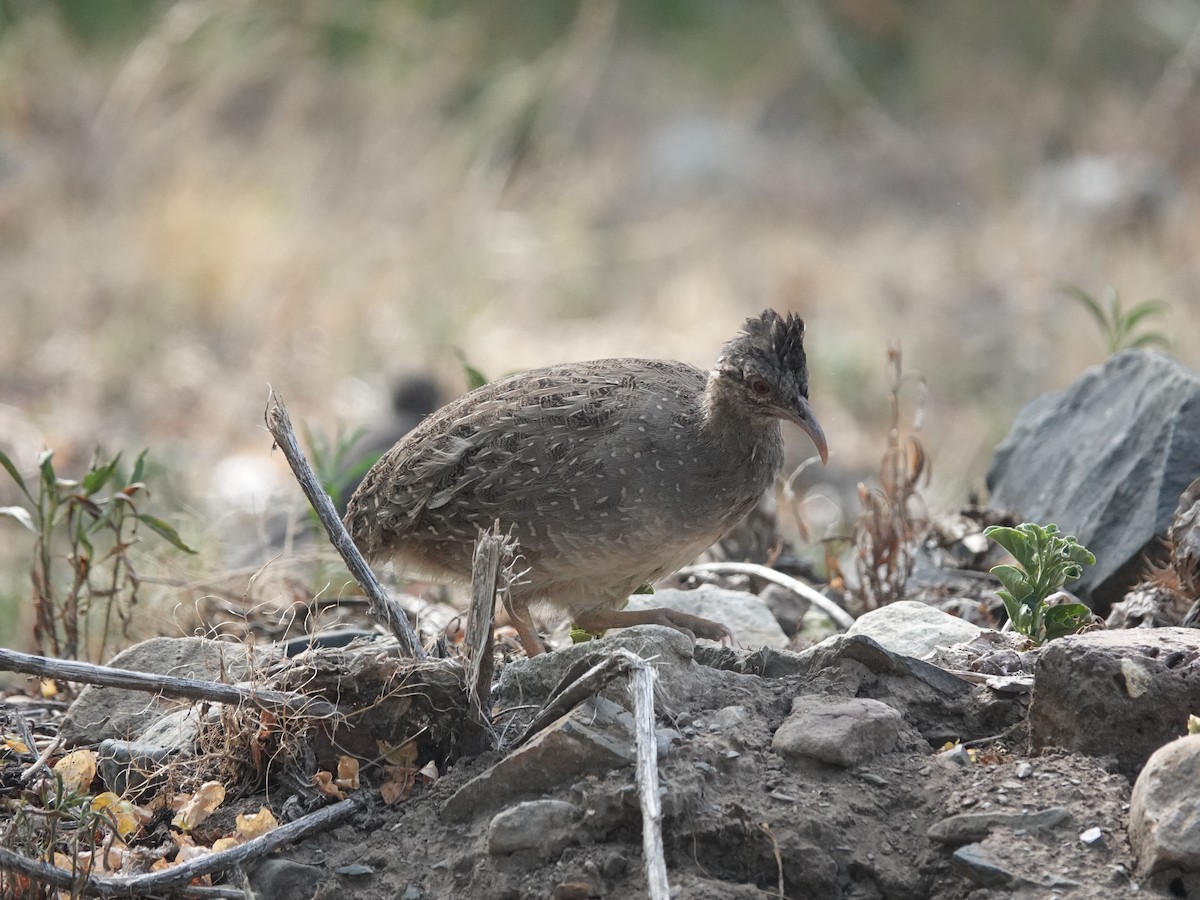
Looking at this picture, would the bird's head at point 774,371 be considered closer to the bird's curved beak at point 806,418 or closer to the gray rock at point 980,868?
the bird's curved beak at point 806,418

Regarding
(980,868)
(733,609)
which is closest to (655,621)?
(733,609)

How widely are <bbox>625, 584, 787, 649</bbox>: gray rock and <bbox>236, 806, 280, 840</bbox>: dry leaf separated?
1649mm

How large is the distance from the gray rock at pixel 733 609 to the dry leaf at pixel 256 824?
1.65 m

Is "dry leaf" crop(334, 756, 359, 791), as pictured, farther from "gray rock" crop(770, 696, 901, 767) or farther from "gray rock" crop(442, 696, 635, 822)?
"gray rock" crop(770, 696, 901, 767)

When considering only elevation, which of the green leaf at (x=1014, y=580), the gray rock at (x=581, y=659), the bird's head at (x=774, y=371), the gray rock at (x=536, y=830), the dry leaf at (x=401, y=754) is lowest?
the gray rock at (x=536, y=830)

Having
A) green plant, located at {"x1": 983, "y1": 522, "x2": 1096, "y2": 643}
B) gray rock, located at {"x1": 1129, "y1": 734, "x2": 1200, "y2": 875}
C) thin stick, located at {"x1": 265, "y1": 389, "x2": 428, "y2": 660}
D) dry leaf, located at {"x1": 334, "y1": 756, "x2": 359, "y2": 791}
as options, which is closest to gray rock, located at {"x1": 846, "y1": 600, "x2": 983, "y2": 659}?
green plant, located at {"x1": 983, "y1": 522, "x2": 1096, "y2": 643}

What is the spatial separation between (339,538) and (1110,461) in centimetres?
266

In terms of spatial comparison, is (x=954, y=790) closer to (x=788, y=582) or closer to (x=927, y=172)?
(x=788, y=582)

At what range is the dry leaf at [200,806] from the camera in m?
3.21

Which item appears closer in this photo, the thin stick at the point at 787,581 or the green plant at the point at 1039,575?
the green plant at the point at 1039,575

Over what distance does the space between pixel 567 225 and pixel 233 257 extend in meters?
3.22

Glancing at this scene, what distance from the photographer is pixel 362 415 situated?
10.6m

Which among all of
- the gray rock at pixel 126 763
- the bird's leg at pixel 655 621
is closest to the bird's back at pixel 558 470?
the bird's leg at pixel 655 621

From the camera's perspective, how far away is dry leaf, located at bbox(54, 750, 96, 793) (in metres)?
3.41
